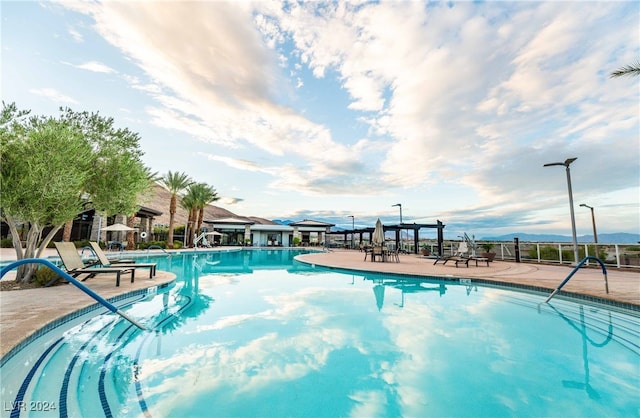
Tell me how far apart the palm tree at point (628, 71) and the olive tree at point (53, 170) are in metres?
15.1

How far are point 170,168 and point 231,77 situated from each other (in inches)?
818

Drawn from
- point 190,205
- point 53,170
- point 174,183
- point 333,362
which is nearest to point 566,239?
point 190,205

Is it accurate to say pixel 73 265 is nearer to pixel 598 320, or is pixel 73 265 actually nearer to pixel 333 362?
pixel 333 362

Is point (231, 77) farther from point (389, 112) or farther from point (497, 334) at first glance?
point (497, 334)

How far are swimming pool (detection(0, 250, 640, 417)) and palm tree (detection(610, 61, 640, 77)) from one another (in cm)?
698

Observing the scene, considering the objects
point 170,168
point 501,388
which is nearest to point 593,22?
point 501,388

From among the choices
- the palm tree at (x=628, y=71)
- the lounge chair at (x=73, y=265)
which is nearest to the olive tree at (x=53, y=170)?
the lounge chair at (x=73, y=265)

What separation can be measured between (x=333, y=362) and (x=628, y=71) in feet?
38.4

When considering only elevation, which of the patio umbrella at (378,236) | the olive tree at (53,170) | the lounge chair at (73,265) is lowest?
the lounge chair at (73,265)

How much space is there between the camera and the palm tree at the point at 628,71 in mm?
7711

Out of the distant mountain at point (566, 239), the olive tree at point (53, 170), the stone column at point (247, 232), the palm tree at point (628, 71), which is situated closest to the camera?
the olive tree at point (53, 170)

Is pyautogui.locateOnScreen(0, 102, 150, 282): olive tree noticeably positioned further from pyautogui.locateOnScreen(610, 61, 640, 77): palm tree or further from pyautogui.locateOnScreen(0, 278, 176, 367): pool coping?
pyautogui.locateOnScreen(610, 61, 640, 77): palm tree

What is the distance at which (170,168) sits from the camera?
2822cm

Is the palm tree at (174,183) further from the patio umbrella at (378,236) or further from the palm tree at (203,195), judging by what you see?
the patio umbrella at (378,236)
